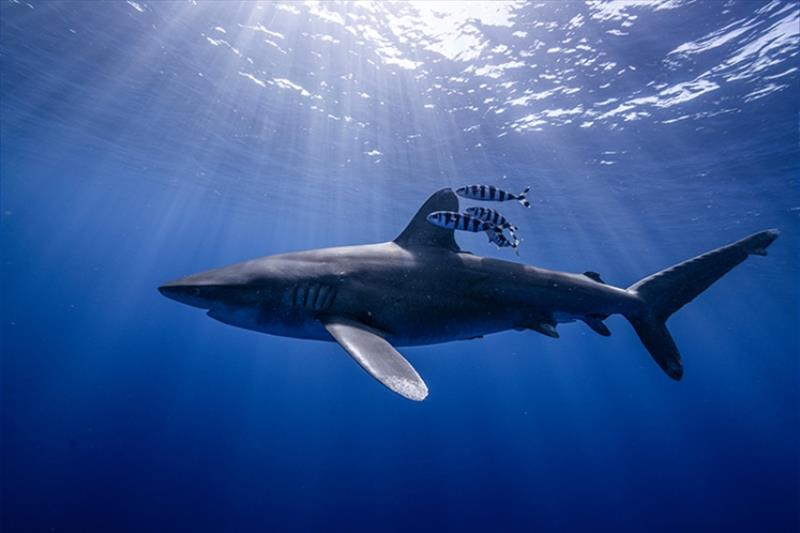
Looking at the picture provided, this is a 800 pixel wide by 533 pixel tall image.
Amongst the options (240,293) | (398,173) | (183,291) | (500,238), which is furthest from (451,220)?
(398,173)

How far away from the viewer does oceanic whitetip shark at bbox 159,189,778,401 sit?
4305mm

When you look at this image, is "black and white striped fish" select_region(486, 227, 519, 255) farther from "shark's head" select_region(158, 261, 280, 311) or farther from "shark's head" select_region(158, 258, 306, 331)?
"shark's head" select_region(158, 261, 280, 311)

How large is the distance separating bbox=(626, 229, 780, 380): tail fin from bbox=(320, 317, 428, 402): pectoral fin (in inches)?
152

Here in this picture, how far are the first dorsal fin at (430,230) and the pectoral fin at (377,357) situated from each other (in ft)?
5.56

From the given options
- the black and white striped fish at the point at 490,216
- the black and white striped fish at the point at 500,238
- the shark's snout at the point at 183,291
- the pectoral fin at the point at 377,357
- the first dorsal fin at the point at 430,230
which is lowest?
the pectoral fin at the point at 377,357

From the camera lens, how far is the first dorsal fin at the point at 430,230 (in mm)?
5414

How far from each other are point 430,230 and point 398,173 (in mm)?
19983

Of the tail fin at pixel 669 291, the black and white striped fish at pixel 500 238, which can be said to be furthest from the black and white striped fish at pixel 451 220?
the tail fin at pixel 669 291

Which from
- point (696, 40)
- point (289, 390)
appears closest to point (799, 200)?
point (696, 40)

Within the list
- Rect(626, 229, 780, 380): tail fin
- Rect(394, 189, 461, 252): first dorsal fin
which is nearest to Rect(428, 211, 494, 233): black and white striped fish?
Rect(394, 189, 461, 252): first dorsal fin

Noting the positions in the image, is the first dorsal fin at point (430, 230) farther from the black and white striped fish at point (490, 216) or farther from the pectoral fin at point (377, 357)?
the pectoral fin at point (377, 357)

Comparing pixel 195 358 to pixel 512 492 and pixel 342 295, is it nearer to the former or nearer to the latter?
pixel 512 492

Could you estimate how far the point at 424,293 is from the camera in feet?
15.8

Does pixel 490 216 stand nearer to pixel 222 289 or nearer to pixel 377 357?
pixel 377 357
